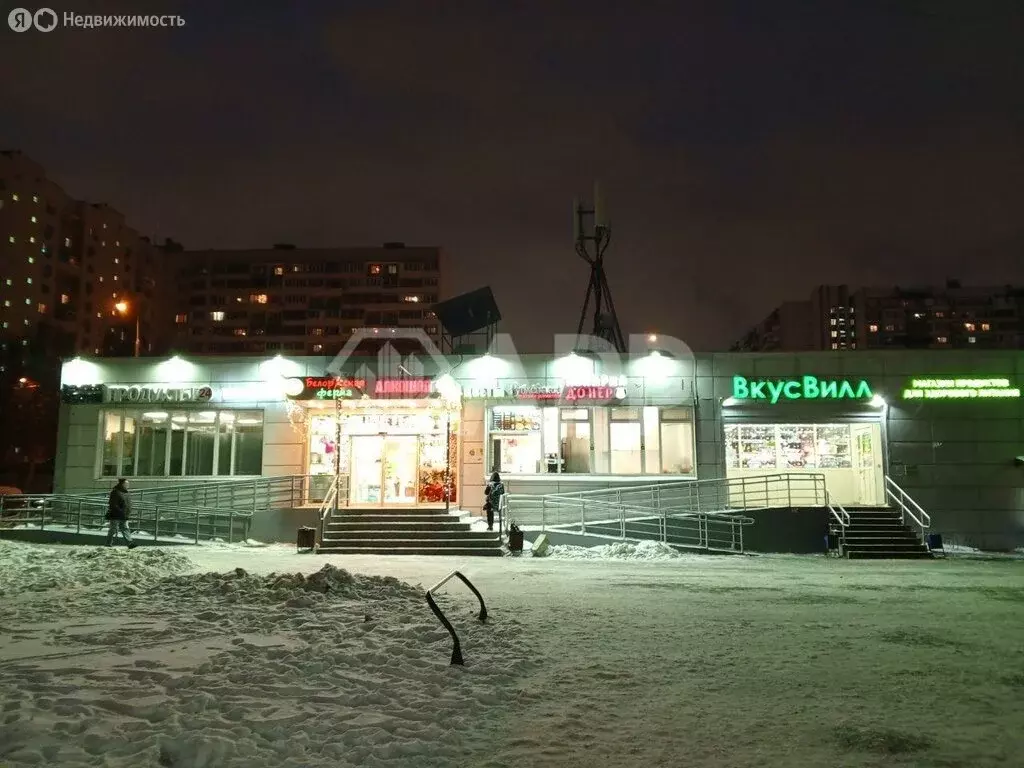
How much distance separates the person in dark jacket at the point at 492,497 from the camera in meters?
19.7

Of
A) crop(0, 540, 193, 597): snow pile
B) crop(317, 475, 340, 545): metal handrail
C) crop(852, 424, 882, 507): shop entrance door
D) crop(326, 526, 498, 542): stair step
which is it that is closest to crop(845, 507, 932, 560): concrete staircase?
crop(852, 424, 882, 507): shop entrance door

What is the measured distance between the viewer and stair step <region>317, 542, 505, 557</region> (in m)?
18.7

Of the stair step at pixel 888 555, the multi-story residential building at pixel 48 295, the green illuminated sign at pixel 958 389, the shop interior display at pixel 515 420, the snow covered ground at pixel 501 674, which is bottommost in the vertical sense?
the stair step at pixel 888 555

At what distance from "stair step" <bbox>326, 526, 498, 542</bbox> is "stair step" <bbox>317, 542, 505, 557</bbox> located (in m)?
0.35

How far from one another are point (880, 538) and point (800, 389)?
478cm

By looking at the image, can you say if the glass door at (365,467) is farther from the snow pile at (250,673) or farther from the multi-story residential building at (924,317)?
the multi-story residential building at (924,317)

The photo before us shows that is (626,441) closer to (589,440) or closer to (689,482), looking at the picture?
(589,440)

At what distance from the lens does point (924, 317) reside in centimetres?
13050

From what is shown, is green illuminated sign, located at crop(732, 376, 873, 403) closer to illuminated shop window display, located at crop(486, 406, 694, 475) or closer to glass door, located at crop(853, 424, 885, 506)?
glass door, located at crop(853, 424, 885, 506)

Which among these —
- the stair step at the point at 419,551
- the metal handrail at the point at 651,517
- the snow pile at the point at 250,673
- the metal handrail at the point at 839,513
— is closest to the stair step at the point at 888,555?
the metal handrail at the point at 839,513

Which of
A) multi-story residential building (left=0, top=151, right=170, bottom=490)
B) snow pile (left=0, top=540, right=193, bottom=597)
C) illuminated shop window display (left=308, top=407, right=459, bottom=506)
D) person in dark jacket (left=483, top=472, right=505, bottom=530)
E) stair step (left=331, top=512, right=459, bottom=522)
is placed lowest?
snow pile (left=0, top=540, right=193, bottom=597)

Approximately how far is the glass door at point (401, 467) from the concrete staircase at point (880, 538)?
11.7 m

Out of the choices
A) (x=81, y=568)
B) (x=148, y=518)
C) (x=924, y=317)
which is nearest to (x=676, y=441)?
(x=148, y=518)

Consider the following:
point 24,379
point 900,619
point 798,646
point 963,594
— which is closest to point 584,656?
point 798,646
